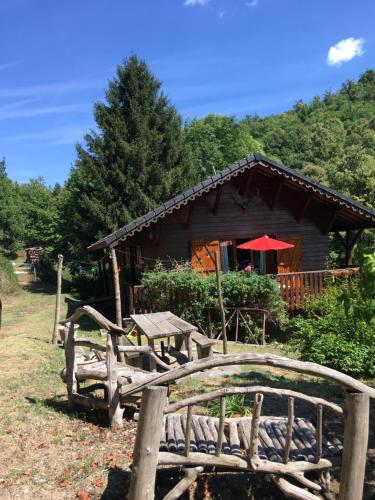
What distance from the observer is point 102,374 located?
591 centimetres

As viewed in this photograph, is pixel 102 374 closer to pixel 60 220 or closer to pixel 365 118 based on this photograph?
pixel 60 220

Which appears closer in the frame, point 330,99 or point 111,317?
point 111,317

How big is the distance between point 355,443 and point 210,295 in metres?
9.43

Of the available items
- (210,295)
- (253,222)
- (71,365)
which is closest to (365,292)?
(71,365)

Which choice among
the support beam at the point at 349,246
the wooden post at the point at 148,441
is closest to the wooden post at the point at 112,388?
the wooden post at the point at 148,441

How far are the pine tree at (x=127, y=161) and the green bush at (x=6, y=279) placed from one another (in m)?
4.18

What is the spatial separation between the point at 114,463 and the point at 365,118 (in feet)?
244

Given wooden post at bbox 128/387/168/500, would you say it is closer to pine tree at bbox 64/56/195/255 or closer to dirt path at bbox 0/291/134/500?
dirt path at bbox 0/291/134/500

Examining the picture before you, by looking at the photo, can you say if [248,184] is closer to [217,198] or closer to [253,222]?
[217,198]

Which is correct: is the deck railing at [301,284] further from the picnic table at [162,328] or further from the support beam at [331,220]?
the picnic table at [162,328]

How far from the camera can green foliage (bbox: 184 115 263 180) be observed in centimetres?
4220

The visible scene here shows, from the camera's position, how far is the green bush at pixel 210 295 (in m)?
12.4

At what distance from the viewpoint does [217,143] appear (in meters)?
43.6

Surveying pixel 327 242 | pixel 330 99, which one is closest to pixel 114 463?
pixel 327 242
